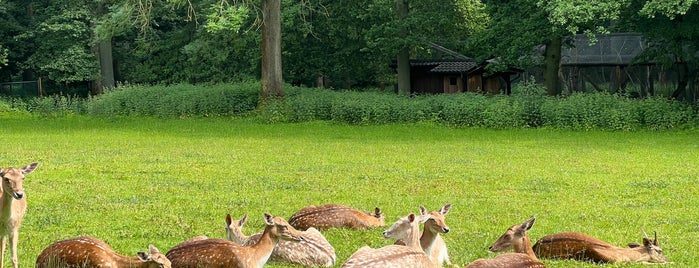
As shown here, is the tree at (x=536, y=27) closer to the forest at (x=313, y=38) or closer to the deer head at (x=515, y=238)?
the forest at (x=313, y=38)

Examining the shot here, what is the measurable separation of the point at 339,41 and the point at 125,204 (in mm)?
33052

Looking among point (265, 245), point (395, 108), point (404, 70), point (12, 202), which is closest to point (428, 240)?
point (265, 245)

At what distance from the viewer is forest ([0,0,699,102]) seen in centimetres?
3281

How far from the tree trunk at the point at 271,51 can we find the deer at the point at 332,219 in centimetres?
2493

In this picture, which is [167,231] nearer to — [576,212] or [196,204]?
[196,204]

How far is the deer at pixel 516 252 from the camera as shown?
772 centimetres

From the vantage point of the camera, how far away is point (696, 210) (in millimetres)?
13023

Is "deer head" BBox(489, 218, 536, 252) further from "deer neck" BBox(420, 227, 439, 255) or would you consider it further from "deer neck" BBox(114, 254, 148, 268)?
"deer neck" BBox(114, 254, 148, 268)

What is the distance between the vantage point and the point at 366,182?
1622 centimetres

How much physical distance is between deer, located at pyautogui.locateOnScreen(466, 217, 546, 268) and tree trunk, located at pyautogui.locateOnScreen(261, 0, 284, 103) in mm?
27252

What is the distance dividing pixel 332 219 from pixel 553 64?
27391mm

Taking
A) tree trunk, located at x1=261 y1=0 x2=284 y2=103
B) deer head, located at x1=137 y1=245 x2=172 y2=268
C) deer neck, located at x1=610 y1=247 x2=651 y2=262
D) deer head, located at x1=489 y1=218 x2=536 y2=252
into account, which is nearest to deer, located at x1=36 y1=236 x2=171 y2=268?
deer head, located at x1=137 y1=245 x2=172 y2=268

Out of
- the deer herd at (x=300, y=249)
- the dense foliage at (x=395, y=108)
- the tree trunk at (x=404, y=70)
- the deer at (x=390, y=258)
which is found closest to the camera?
the deer at (x=390, y=258)

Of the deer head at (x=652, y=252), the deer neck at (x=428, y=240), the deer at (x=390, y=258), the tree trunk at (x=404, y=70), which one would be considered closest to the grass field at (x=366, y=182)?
the deer head at (x=652, y=252)
